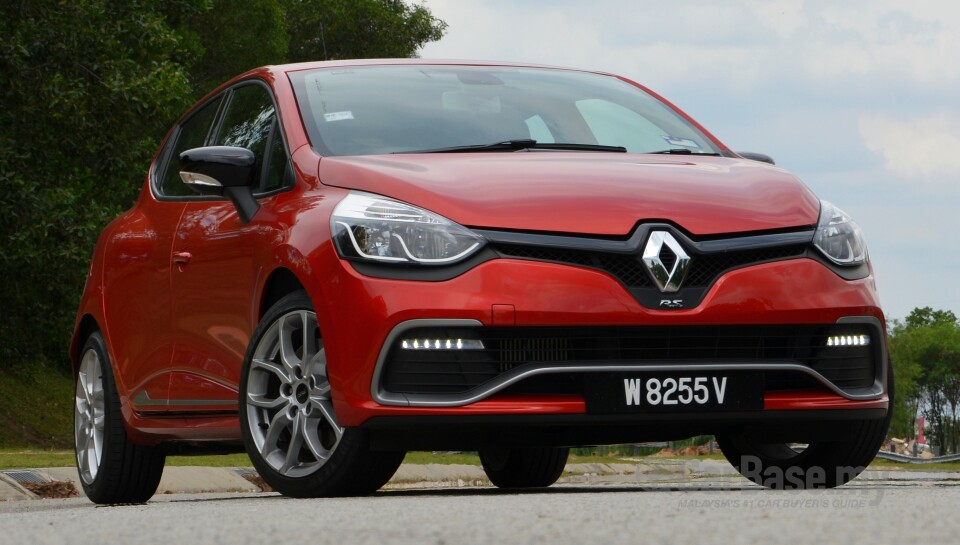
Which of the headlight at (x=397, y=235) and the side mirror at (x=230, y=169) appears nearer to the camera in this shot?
the headlight at (x=397, y=235)

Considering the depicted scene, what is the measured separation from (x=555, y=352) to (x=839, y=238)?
45.7 inches

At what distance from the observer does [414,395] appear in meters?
5.14

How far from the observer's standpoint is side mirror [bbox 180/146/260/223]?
5949mm

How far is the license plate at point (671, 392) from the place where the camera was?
5.19m

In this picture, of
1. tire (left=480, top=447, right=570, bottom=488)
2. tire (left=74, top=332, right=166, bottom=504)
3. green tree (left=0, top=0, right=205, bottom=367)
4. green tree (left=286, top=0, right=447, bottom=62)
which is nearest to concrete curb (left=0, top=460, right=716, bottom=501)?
tire (left=74, top=332, right=166, bottom=504)

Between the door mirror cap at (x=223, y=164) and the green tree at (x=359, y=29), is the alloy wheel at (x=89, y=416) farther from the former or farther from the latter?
the green tree at (x=359, y=29)

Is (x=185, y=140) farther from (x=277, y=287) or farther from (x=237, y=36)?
(x=237, y=36)

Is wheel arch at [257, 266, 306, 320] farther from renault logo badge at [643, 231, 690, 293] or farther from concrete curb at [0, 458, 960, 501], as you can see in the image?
concrete curb at [0, 458, 960, 501]

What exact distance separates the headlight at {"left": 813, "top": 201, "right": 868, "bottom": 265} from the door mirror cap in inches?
82.8

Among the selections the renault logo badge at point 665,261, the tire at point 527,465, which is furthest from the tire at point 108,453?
the renault logo badge at point 665,261

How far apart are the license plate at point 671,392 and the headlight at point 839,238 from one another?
1.76 ft

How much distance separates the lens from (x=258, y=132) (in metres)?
6.49

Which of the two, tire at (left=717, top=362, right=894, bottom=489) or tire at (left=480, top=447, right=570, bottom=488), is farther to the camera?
tire at (left=480, top=447, right=570, bottom=488)

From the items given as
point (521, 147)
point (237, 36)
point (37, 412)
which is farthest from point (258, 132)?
point (237, 36)
